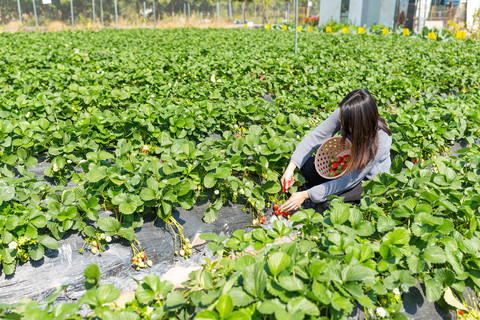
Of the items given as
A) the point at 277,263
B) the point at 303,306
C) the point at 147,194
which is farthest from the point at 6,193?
the point at 303,306

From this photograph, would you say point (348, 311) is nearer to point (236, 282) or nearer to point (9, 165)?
point (236, 282)

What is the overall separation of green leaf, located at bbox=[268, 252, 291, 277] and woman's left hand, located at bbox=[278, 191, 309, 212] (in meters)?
1.11

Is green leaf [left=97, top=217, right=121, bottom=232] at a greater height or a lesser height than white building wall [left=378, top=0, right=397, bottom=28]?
lesser

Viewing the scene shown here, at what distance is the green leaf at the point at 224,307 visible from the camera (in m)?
1.26

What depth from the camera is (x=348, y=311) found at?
1351 mm

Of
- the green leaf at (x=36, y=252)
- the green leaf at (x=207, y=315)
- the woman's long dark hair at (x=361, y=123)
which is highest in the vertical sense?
the woman's long dark hair at (x=361, y=123)

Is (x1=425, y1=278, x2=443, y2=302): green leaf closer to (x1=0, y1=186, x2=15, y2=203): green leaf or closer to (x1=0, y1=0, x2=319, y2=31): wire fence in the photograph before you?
(x1=0, y1=186, x2=15, y2=203): green leaf

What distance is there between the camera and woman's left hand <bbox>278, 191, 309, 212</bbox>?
2.53 meters

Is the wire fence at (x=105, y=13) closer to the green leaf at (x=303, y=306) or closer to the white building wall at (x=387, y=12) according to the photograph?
the white building wall at (x=387, y=12)

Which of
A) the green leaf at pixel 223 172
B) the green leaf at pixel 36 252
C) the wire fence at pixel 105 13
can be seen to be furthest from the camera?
the wire fence at pixel 105 13

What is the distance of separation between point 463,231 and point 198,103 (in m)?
2.62

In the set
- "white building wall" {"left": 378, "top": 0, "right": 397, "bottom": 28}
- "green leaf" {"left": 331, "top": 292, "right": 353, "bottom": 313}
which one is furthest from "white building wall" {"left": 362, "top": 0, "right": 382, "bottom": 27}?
"green leaf" {"left": 331, "top": 292, "right": 353, "bottom": 313}

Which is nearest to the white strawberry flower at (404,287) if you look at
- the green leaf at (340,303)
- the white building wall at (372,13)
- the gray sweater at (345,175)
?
the green leaf at (340,303)

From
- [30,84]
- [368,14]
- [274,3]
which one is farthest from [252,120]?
[274,3]
